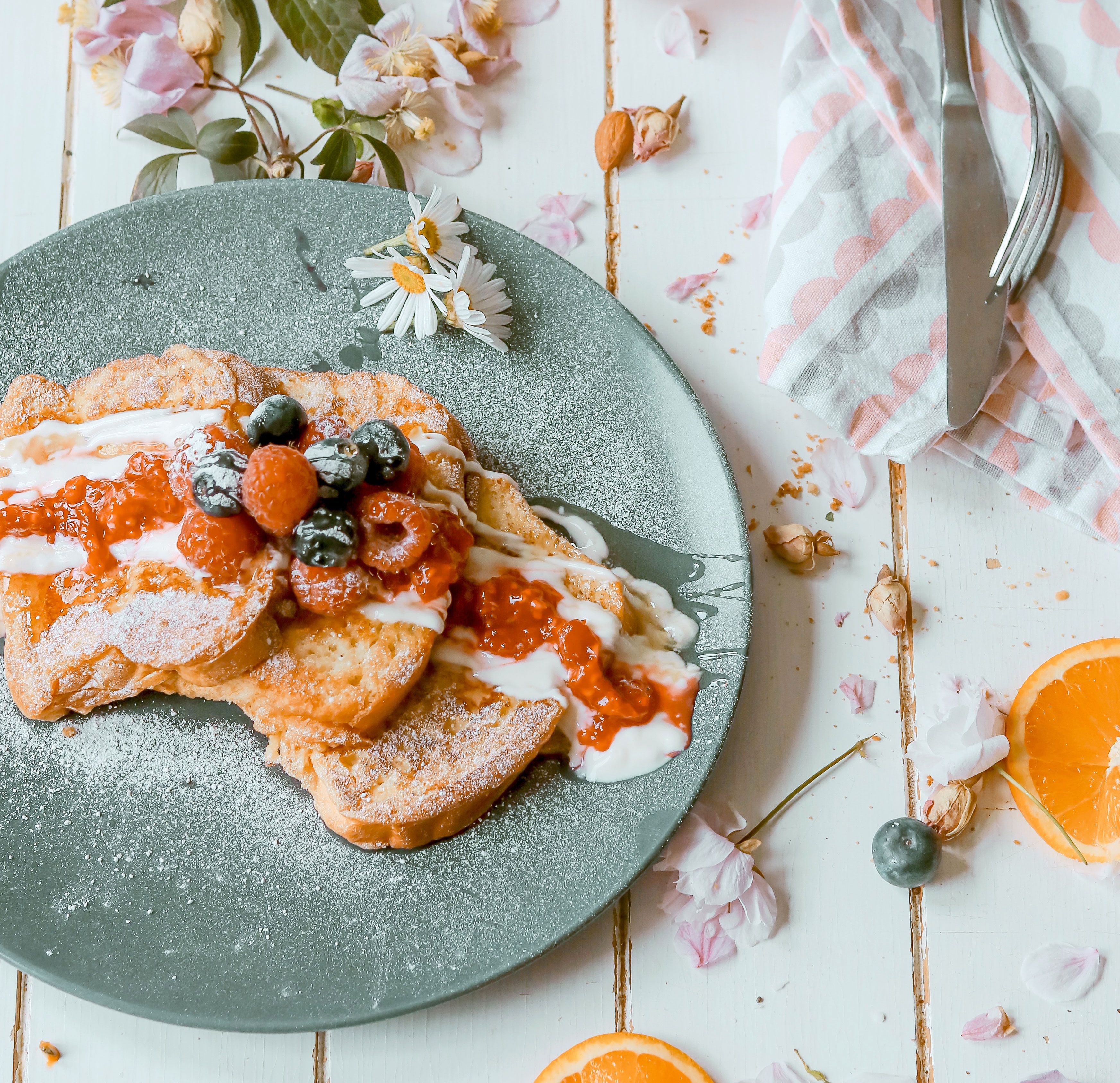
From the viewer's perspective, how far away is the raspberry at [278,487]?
1.69 m

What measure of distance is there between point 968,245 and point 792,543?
2.40 ft

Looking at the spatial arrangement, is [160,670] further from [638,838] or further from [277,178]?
[277,178]

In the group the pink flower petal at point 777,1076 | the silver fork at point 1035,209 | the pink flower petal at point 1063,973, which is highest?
the silver fork at point 1035,209

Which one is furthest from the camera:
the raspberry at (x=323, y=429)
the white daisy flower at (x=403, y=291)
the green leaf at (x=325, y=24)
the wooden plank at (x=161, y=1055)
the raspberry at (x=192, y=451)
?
the green leaf at (x=325, y=24)

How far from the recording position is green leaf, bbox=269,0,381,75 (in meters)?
2.38

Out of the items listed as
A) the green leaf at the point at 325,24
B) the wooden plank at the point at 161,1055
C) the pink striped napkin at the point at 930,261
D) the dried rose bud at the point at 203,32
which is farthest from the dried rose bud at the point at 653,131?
the wooden plank at the point at 161,1055

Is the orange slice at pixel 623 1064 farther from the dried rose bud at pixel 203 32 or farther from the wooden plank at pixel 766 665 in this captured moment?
the dried rose bud at pixel 203 32

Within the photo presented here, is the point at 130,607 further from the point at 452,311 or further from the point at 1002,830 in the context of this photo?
the point at 1002,830

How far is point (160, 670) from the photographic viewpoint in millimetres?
1913

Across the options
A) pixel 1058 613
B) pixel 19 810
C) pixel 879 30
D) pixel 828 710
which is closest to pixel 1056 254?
pixel 879 30

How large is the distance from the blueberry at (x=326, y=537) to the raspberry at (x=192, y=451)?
0.19m

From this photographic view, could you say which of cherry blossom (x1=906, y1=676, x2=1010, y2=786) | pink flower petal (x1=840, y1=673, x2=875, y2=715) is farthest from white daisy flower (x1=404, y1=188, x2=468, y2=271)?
cherry blossom (x1=906, y1=676, x2=1010, y2=786)

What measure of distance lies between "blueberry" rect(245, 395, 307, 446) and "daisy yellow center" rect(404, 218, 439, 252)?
19.7 inches

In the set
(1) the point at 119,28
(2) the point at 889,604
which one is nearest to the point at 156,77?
(1) the point at 119,28
